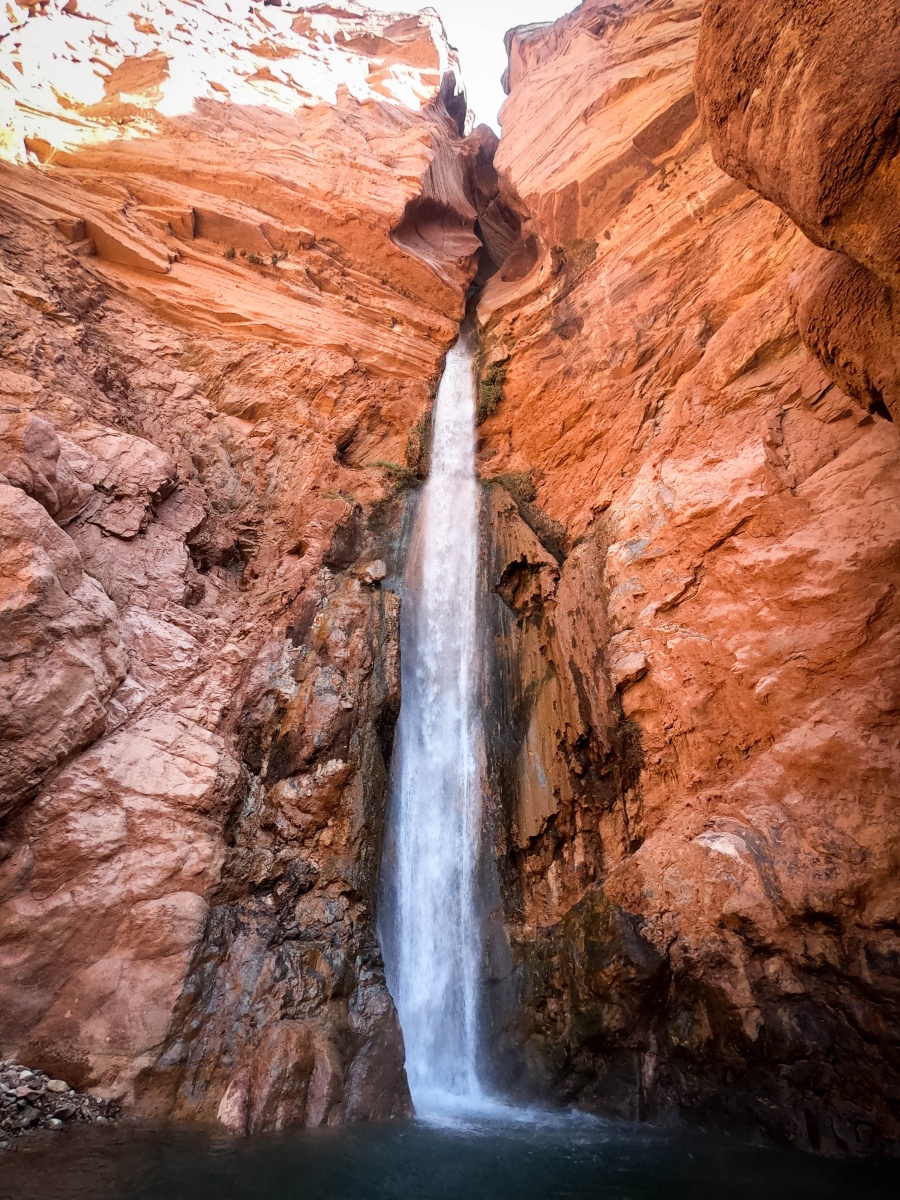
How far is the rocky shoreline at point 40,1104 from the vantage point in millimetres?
5133

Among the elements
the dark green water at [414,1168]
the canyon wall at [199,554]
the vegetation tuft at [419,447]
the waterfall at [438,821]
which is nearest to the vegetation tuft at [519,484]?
the waterfall at [438,821]

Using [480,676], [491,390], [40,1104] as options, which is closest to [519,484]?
[491,390]

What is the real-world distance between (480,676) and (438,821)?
2616mm

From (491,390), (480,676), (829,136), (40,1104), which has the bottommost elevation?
(40,1104)

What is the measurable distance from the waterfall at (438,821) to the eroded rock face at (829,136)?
721 centimetres

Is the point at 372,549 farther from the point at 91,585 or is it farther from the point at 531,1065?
the point at 531,1065

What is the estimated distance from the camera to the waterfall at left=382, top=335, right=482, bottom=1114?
774cm

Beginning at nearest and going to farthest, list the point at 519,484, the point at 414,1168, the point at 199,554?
the point at 414,1168, the point at 199,554, the point at 519,484

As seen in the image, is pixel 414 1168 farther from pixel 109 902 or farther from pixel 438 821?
pixel 438 821

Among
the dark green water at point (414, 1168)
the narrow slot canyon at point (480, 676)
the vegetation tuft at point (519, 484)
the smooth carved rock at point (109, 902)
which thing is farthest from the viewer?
the vegetation tuft at point (519, 484)

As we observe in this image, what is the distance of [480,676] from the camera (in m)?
10.6

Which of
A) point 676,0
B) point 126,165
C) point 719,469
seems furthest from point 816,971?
point 676,0

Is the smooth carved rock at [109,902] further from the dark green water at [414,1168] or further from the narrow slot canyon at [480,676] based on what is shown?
the dark green water at [414,1168]

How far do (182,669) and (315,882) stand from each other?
3482 millimetres
